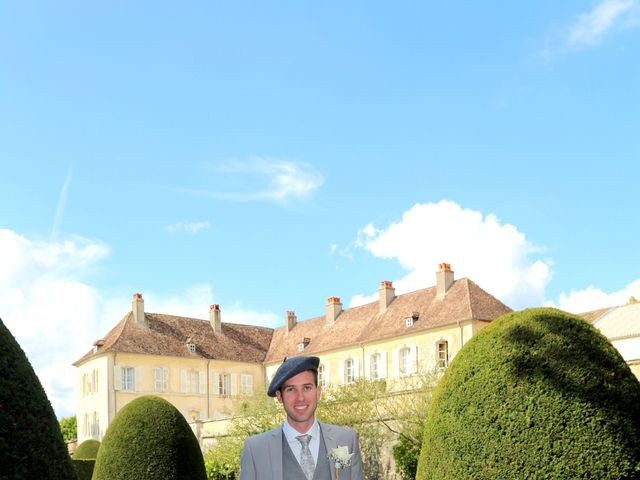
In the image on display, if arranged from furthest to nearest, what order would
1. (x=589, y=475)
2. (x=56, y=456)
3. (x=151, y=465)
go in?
(x=151, y=465)
(x=589, y=475)
(x=56, y=456)

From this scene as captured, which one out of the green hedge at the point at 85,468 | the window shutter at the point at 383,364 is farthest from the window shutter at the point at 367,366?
the green hedge at the point at 85,468

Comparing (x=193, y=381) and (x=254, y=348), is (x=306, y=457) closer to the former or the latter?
(x=193, y=381)

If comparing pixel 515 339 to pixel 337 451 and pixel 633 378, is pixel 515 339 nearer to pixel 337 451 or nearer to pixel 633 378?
pixel 633 378

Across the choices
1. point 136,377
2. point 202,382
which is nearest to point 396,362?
point 202,382

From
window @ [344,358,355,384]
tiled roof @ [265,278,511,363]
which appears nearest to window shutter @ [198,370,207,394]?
tiled roof @ [265,278,511,363]

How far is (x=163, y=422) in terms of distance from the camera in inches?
584

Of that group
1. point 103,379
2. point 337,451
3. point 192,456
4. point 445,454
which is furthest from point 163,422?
point 103,379

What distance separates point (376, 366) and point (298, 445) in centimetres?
4225

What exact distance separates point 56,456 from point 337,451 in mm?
1751

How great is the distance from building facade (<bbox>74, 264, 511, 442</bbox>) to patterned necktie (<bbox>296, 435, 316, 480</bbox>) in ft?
122

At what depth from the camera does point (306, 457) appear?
190 inches

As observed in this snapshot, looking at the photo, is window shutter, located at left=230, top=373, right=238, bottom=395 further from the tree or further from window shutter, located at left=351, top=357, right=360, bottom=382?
the tree

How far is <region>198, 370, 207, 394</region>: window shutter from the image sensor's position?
2100 inches

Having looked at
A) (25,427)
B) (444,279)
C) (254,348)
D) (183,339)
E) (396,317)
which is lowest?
(25,427)
